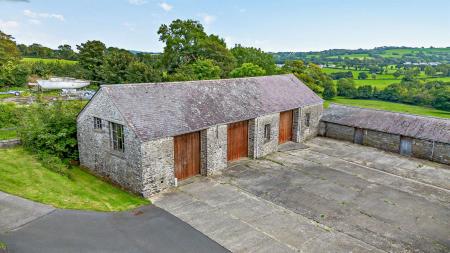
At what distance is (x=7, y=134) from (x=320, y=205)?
2078cm

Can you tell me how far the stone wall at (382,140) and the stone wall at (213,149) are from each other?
1273cm

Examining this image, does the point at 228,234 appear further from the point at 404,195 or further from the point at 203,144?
the point at 404,195

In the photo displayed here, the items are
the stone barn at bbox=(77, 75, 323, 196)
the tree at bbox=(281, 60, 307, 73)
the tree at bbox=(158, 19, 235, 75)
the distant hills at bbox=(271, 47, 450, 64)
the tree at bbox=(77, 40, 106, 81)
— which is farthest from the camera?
the distant hills at bbox=(271, 47, 450, 64)

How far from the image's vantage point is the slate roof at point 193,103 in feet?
53.2

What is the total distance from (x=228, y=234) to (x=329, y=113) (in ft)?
63.9

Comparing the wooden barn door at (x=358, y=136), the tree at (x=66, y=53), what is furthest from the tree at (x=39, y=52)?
the wooden barn door at (x=358, y=136)

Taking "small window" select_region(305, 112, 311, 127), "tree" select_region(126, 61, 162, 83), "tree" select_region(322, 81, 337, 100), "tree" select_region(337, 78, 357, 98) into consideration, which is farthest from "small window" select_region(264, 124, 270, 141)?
"tree" select_region(337, 78, 357, 98)

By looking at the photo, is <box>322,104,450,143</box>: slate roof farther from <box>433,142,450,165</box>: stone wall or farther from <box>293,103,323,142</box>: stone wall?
<box>293,103,323,142</box>: stone wall

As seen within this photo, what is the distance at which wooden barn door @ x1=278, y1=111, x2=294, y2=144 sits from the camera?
81.1 ft

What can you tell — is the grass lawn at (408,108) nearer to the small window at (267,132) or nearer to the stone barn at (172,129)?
the small window at (267,132)

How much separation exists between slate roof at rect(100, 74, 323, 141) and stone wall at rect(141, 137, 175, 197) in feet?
1.49

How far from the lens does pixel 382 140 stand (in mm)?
24672

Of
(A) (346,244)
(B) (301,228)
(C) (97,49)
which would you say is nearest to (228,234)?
(B) (301,228)

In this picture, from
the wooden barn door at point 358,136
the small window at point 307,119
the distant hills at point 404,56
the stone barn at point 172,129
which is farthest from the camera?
the distant hills at point 404,56
